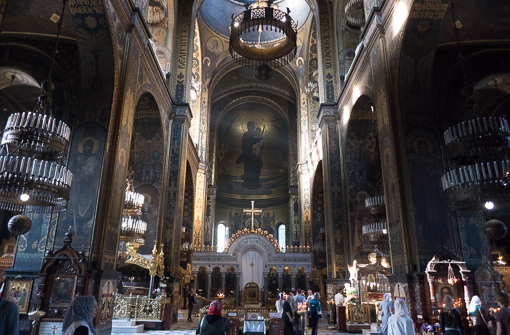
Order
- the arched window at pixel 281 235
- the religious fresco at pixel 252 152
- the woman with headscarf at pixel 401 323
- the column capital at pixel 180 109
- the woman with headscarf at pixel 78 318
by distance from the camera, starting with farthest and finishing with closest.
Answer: the religious fresco at pixel 252 152 → the arched window at pixel 281 235 → the column capital at pixel 180 109 → the woman with headscarf at pixel 401 323 → the woman with headscarf at pixel 78 318

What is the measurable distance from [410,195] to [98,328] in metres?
6.61

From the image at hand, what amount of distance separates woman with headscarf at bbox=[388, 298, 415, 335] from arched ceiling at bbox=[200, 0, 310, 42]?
63.9 feet

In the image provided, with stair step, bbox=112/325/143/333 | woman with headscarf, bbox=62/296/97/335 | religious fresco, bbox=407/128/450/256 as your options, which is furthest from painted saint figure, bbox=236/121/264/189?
woman with headscarf, bbox=62/296/97/335

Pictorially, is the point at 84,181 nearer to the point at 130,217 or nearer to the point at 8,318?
the point at 130,217

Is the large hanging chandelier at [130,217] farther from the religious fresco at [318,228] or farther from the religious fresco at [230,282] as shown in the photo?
the religious fresco at [230,282]

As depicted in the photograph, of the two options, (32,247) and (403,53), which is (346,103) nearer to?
(403,53)

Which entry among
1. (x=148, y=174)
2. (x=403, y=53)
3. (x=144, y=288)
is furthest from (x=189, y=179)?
(x=403, y=53)

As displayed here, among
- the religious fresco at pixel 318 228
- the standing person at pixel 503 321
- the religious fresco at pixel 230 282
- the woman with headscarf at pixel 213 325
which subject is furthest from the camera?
the religious fresco at pixel 230 282

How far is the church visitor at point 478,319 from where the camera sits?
19.3 feet

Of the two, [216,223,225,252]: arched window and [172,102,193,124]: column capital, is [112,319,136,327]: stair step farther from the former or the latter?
[216,223,225,252]: arched window

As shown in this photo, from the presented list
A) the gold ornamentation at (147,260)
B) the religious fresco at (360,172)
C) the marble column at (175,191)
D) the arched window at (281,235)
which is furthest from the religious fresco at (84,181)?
the arched window at (281,235)

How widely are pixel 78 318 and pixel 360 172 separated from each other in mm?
11208

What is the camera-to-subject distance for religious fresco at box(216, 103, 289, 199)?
29.6 metres

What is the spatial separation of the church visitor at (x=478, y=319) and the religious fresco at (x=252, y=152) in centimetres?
2288
